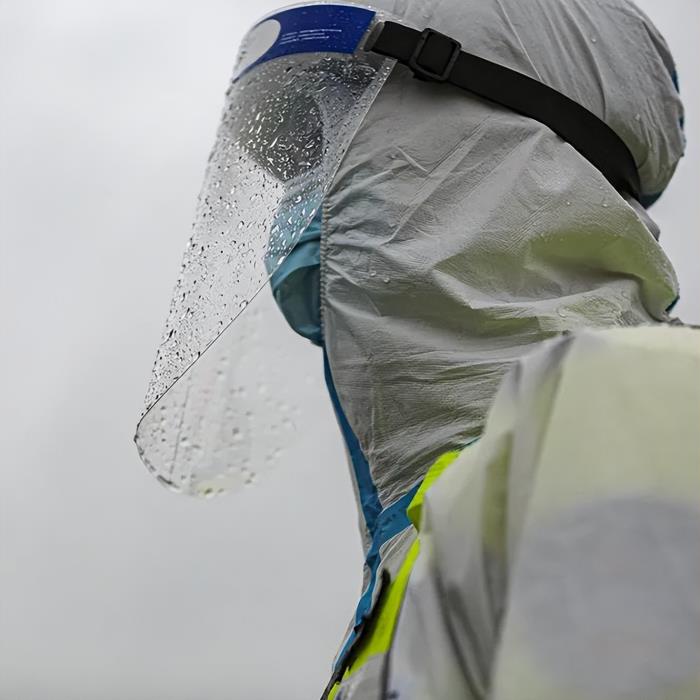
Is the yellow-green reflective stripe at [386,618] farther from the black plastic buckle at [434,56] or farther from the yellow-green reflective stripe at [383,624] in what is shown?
the black plastic buckle at [434,56]

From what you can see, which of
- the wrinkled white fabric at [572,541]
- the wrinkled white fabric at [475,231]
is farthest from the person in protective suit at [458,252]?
the wrinkled white fabric at [572,541]

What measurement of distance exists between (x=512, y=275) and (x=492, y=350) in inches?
3.2

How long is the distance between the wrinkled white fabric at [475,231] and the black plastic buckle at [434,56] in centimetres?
2

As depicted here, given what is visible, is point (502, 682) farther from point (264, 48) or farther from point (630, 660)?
point (264, 48)

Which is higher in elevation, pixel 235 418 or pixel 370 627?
pixel 370 627

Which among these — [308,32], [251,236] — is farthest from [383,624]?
[308,32]

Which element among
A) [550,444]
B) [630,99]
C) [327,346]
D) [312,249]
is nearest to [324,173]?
[312,249]

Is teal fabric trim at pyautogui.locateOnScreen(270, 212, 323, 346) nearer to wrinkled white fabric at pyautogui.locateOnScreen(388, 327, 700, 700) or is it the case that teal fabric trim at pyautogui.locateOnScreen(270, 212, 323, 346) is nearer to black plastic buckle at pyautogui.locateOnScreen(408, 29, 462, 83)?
black plastic buckle at pyautogui.locateOnScreen(408, 29, 462, 83)

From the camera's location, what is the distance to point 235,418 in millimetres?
1008

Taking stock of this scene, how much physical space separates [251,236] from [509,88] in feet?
1.03

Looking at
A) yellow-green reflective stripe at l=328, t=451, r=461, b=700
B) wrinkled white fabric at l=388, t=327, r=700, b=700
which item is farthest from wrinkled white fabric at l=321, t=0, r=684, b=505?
wrinkled white fabric at l=388, t=327, r=700, b=700

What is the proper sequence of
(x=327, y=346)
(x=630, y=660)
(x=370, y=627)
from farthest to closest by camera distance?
(x=327, y=346), (x=370, y=627), (x=630, y=660)

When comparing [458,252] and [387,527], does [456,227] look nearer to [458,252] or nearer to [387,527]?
[458,252]

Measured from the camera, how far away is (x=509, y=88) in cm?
98
